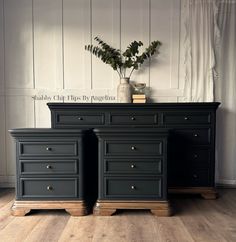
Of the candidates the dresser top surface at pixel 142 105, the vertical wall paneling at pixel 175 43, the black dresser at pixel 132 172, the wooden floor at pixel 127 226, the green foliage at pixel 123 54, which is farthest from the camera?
the vertical wall paneling at pixel 175 43

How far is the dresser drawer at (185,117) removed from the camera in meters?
2.72

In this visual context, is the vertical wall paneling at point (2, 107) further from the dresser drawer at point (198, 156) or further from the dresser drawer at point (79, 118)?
the dresser drawer at point (198, 156)

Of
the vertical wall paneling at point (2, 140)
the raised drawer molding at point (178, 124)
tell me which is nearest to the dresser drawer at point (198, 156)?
the raised drawer molding at point (178, 124)

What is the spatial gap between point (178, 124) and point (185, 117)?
0.10 metres

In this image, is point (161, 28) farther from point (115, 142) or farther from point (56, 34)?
point (115, 142)

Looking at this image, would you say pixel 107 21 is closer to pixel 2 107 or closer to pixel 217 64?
pixel 217 64

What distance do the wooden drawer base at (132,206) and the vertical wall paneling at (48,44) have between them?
60.4 inches

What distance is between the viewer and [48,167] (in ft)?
7.70

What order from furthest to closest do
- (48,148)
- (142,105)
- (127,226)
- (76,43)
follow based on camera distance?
1. (76,43)
2. (142,105)
3. (48,148)
4. (127,226)

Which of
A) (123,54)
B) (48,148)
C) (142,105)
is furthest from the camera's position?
(123,54)

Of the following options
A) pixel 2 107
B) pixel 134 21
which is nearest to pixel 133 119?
pixel 134 21

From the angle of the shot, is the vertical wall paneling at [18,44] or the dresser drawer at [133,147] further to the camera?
the vertical wall paneling at [18,44]

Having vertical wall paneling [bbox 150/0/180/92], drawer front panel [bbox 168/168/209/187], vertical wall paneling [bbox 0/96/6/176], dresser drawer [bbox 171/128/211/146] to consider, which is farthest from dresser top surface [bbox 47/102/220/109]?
vertical wall paneling [bbox 0/96/6/176]

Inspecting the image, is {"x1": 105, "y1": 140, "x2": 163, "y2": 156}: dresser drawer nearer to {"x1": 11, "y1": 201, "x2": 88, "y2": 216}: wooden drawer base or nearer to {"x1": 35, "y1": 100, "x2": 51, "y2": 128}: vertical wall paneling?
{"x1": 11, "y1": 201, "x2": 88, "y2": 216}: wooden drawer base
